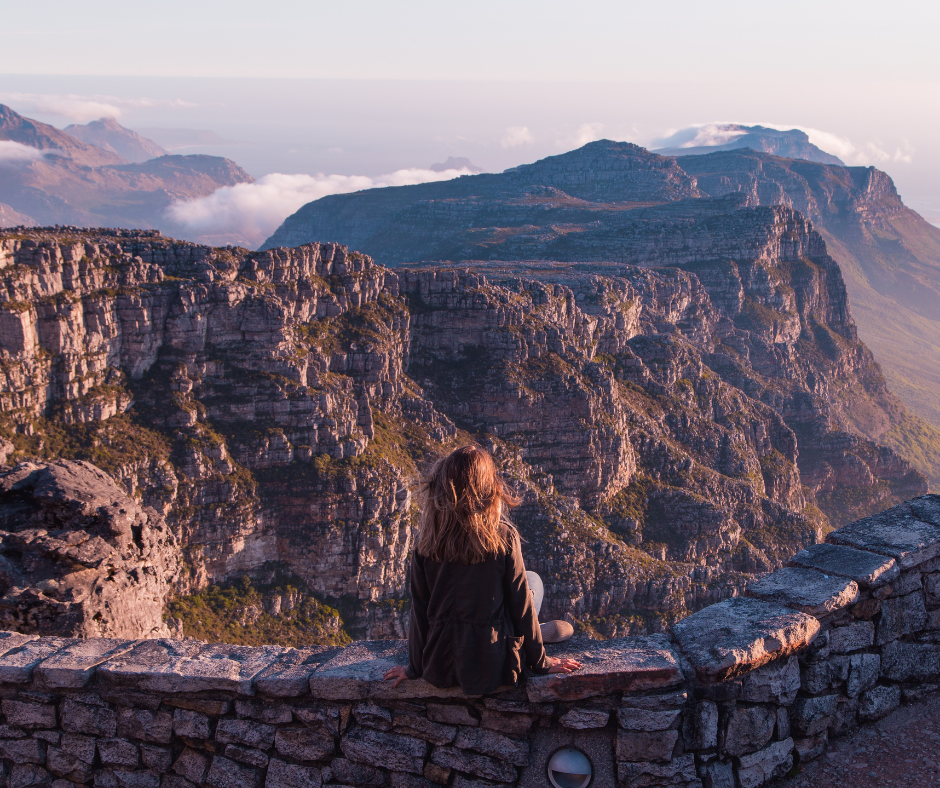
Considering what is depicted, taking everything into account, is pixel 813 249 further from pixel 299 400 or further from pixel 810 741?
pixel 810 741

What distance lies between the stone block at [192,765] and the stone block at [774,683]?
16.6ft

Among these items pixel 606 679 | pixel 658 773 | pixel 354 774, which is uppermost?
pixel 606 679

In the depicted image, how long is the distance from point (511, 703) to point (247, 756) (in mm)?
2597

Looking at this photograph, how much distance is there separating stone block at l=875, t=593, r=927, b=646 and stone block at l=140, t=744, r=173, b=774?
704 cm

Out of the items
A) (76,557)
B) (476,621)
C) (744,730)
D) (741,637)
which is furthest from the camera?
(76,557)

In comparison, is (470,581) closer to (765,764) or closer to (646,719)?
(646,719)

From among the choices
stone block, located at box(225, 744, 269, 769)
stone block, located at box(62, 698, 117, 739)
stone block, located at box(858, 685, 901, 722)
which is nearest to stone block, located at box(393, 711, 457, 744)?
stone block, located at box(225, 744, 269, 769)

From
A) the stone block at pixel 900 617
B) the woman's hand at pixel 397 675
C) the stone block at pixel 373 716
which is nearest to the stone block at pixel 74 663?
the stone block at pixel 373 716

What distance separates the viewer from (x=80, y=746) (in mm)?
7699

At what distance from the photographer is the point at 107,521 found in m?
12.6

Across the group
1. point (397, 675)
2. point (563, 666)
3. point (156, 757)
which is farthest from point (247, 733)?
point (563, 666)

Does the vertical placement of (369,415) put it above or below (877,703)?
below

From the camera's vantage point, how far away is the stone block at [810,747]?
7.25m

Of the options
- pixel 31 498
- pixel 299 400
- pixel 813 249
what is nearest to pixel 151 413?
pixel 299 400
